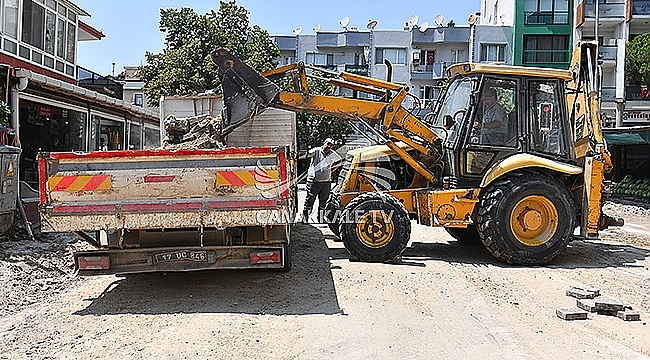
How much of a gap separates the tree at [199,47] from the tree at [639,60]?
16.0m

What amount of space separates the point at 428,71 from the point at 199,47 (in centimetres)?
1753

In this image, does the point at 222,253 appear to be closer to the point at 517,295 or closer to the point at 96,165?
the point at 96,165

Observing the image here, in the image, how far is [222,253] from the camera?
22.9ft

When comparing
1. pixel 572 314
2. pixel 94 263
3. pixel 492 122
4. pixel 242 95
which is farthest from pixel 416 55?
pixel 94 263

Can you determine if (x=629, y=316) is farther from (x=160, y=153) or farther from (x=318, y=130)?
(x=318, y=130)

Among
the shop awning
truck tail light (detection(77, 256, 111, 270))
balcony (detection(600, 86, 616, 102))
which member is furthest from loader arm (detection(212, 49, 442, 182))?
balcony (detection(600, 86, 616, 102))

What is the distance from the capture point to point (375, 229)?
909 centimetres

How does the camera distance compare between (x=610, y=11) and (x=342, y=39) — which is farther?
(x=342, y=39)

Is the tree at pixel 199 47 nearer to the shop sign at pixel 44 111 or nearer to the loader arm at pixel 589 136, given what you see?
the shop sign at pixel 44 111

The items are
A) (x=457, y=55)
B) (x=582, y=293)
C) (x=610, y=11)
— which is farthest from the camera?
(x=457, y=55)

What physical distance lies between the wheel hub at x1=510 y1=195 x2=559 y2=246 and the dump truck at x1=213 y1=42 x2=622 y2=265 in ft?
0.05

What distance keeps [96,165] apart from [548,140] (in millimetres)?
6415

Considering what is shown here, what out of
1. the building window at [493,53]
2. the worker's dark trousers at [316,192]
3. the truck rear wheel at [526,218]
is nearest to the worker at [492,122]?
the truck rear wheel at [526,218]

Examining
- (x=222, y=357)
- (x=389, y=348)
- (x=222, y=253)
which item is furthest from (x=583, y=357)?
(x=222, y=253)
